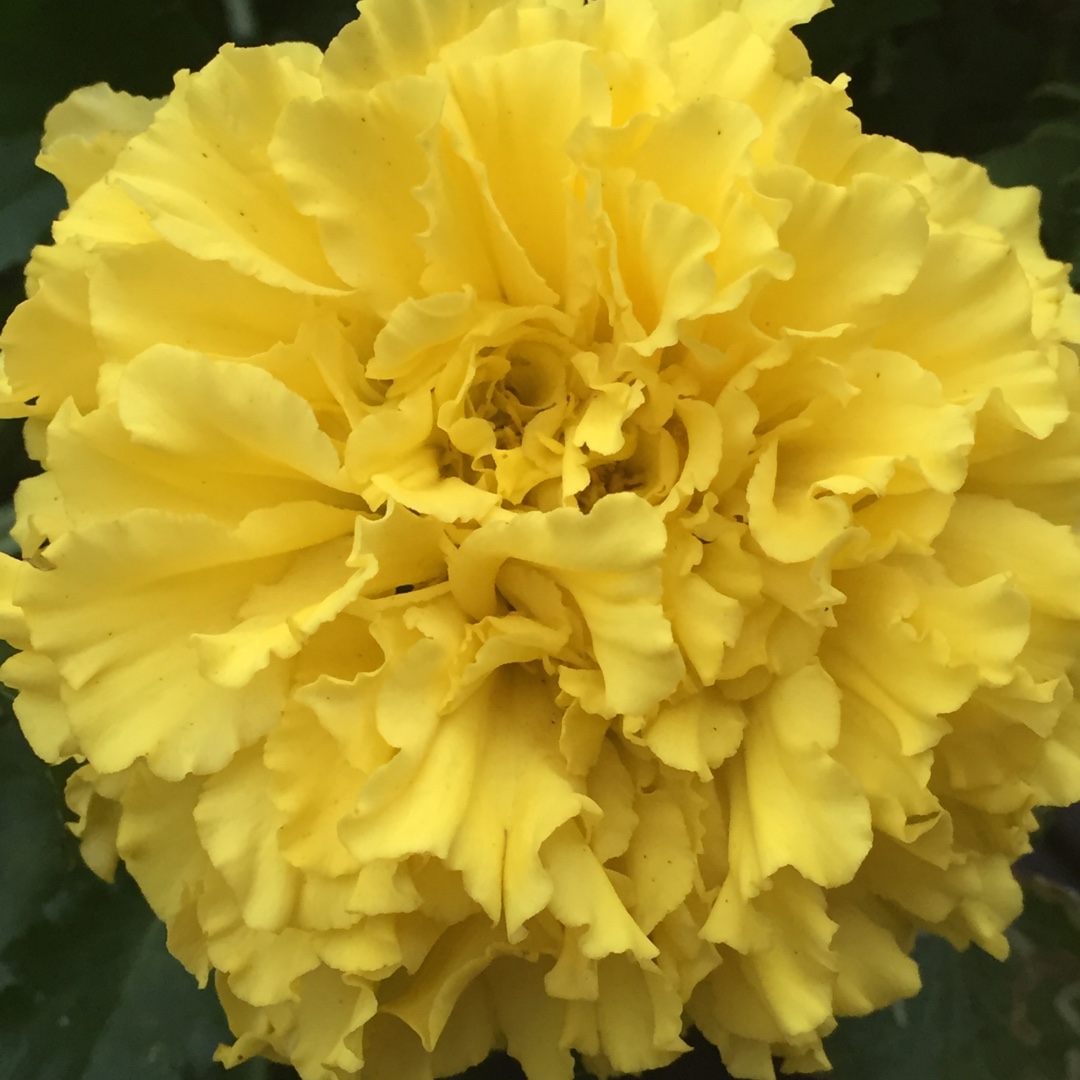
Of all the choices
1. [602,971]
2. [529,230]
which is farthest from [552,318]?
[602,971]

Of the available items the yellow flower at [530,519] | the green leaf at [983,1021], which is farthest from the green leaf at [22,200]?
the green leaf at [983,1021]

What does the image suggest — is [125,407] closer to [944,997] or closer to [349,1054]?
[349,1054]

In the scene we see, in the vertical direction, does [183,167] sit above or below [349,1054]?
above

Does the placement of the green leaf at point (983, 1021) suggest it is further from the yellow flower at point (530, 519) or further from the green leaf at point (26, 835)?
the green leaf at point (26, 835)

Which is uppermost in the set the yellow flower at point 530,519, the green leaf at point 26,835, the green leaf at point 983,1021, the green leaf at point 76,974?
the yellow flower at point 530,519

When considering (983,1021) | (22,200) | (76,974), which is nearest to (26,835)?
(76,974)

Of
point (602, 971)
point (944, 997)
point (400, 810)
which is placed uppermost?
point (400, 810)

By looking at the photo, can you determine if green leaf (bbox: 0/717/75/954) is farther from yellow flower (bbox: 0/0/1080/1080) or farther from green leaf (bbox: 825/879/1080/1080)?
green leaf (bbox: 825/879/1080/1080)
